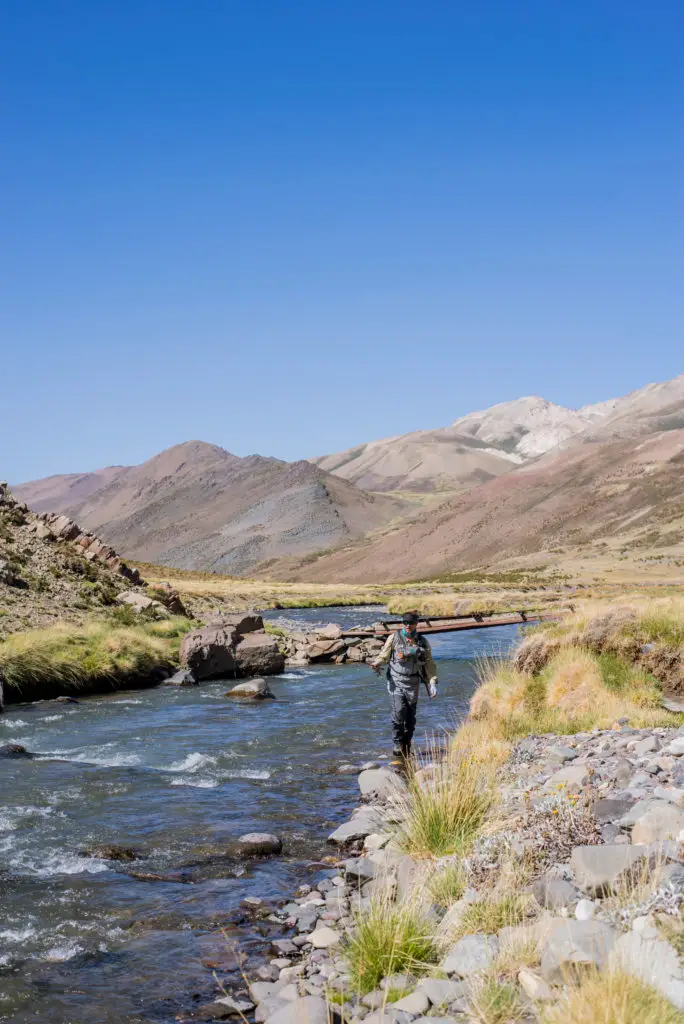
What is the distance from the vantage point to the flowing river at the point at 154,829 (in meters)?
8.03

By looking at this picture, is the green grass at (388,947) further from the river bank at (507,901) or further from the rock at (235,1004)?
the rock at (235,1004)

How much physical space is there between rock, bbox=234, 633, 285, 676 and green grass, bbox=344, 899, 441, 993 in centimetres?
2415

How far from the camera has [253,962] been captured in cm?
825

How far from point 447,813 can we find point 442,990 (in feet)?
10.8

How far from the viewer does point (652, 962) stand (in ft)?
17.6

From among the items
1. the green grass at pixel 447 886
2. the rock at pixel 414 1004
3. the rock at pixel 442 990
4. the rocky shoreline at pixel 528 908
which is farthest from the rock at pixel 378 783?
the rock at pixel 414 1004

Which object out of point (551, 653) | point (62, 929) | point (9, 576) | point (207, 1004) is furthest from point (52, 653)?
point (207, 1004)

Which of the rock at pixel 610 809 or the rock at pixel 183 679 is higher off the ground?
the rock at pixel 610 809

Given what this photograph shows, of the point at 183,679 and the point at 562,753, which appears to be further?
the point at 183,679

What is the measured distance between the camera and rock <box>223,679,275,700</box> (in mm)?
25203

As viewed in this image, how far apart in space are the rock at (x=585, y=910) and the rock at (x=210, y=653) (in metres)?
24.1

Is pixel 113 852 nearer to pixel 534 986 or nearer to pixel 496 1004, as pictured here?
pixel 496 1004

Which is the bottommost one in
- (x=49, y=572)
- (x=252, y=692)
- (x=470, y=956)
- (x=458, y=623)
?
(x=458, y=623)

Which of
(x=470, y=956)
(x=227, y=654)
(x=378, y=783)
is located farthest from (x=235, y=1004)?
(x=227, y=654)
